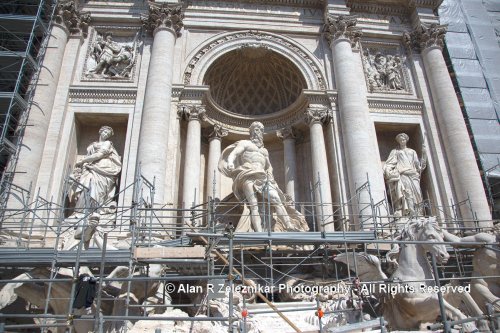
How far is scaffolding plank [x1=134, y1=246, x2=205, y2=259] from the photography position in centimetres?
877

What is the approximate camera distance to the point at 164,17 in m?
17.6

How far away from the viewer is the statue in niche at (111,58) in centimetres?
1731

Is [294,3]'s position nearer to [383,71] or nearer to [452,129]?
[383,71]

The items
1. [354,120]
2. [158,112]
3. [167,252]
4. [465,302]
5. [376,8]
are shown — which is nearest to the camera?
[465,302]

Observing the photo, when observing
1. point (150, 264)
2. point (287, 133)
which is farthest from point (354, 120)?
point (150, 264)

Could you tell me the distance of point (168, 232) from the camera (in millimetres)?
13938

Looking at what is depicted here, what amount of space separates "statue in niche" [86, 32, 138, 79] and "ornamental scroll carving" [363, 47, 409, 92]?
10763 mm

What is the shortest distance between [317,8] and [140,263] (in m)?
15.9

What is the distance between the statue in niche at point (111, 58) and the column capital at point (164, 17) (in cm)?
124

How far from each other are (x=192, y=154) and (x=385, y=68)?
10.2m

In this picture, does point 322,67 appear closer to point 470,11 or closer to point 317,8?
point 317,8

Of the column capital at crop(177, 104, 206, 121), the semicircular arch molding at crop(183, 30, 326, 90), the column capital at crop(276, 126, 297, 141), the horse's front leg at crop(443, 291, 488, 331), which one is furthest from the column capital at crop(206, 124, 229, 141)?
the horse's front leg at crop(443, 291, 488, 331)

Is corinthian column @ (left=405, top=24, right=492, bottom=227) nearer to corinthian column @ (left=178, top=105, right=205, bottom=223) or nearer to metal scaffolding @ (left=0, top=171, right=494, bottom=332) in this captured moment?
metal scaffolding @ (left=0, top=171, right=494, bottom=332)

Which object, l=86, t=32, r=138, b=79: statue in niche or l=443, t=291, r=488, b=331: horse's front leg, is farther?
l=86, t=32, r=138, b=79: statue in niche
